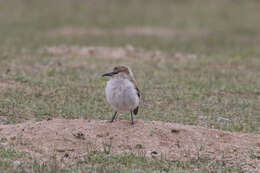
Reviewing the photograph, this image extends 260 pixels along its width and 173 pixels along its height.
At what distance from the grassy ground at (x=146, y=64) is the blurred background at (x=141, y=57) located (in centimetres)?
2

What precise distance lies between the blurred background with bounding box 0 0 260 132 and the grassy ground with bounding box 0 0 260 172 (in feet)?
0.07

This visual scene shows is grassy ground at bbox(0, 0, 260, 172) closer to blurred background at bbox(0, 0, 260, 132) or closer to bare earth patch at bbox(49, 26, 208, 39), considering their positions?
blurred background at bbox(0, 0, 260, 132)

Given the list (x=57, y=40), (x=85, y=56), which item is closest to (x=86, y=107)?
(x=85, y=56)

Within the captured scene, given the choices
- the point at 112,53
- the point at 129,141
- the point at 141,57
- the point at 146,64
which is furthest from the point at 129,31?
the point at 129,141

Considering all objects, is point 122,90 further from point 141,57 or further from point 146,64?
point 141,57

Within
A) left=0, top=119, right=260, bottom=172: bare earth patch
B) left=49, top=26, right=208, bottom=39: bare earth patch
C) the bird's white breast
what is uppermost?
the bird's white breast

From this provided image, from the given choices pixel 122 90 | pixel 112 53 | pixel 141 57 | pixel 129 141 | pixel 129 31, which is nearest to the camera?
pixel 129 141

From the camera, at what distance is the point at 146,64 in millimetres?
15719

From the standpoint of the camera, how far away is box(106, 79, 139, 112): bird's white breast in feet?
27.2

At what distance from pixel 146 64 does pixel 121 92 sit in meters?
7.47

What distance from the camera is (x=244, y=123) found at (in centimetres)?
1040

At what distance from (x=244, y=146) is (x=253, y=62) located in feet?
27.6

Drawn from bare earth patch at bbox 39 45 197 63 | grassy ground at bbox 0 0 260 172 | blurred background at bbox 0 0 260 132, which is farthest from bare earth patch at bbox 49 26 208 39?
bare earth patch at bbox 39 45 197 63

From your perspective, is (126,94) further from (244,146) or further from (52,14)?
(52,14)
